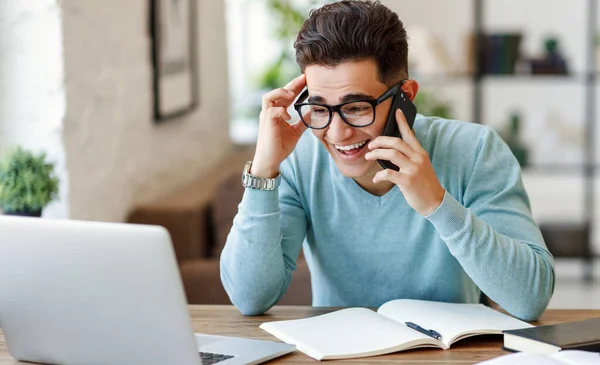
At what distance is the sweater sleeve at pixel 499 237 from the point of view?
1667 mm

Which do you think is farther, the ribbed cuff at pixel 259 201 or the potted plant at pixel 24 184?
the potted plant at pixel 24 184

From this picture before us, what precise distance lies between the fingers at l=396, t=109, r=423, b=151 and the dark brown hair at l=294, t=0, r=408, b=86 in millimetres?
90

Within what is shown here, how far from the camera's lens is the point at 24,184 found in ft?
7.39

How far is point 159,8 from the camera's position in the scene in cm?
370

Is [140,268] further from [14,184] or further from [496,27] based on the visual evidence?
[496,27]

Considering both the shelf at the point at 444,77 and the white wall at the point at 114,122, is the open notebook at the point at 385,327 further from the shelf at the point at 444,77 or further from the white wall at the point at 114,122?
the shelf at the point at 444,77

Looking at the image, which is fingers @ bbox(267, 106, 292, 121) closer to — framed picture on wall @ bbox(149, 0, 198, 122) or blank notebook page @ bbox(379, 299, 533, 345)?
blank notebook page @ bbox(379, 299, 533, 345)

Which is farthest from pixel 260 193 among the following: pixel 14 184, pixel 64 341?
pixel 14 184

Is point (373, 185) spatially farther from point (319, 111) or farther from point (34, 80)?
point (34, 80)

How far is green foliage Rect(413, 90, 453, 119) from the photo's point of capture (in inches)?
177

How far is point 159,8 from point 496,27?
2.67 metres

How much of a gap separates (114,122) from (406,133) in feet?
5.55

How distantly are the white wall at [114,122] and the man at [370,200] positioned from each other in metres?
1.05

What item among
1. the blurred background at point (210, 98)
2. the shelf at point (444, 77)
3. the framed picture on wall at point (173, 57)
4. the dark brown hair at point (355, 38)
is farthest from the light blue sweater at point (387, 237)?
the shelf at point (444, 77)
